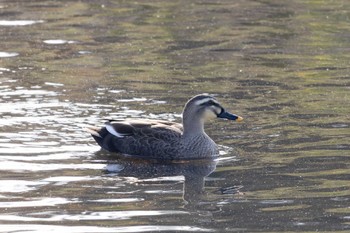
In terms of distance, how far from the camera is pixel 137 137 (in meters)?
15.0

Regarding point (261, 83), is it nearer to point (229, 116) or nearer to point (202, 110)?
point (229, 116)

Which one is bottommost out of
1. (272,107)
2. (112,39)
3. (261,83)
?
(112,39)

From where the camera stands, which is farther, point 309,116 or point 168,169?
point 309,116

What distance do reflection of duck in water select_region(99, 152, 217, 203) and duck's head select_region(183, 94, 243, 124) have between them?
1.84ft

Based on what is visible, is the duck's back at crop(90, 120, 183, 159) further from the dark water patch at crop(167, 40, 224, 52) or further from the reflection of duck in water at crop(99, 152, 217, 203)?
the dark water patch at crop(167, 40, 224, 52)

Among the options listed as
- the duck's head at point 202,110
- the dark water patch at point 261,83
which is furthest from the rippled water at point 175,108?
the duck's head at point 202,110

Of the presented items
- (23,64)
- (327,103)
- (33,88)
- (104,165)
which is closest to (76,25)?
(23,64)

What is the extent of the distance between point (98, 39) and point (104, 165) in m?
8.23

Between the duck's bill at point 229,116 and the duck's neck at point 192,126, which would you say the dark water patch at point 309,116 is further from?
the duck's neck at point 192,126

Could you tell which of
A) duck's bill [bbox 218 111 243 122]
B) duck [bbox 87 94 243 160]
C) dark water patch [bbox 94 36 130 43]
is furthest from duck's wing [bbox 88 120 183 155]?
dark water patch [bbox 94 36 130 43]

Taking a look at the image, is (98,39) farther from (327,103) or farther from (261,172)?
(261,172)

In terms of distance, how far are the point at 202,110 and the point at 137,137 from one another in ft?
2.88

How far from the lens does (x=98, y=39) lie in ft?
72.8

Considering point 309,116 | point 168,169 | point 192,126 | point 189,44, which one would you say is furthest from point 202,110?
point 189,44
